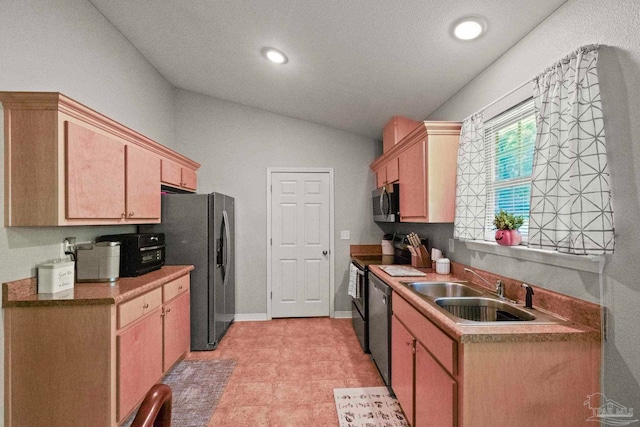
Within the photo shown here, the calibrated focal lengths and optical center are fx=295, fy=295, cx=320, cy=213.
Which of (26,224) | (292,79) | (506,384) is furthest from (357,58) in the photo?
(26,224)

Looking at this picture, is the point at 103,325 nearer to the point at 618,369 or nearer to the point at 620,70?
the point at 618,369

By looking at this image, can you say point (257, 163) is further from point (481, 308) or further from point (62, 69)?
point (481, 308)

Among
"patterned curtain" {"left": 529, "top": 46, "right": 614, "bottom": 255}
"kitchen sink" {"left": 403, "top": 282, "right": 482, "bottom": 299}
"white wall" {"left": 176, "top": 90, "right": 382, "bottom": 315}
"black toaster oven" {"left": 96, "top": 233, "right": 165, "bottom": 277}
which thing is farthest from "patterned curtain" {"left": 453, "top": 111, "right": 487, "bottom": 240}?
"black toaster oven" {"left": 96, "top": 233, "right": 165, "bottom": 277}

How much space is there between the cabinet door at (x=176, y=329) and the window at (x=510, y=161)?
2.65m

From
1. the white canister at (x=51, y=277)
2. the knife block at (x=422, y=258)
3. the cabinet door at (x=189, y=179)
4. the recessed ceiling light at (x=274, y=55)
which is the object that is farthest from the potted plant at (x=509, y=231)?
the cabinet door at (x=189, y=179)

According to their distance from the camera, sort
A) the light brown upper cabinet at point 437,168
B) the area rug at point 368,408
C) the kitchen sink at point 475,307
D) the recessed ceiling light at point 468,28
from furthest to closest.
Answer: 1. the light brown upper cabinet at point 437,168
2. the area rug at point 368,408
3. the recessed ceiling light at point 468,28
4. the kitchen sink at point 475,307

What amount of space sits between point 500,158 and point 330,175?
2340 mm

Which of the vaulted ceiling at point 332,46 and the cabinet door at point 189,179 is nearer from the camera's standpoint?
the vaulted ceiling at point 332,46

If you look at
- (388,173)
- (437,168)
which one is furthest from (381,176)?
(437,168)

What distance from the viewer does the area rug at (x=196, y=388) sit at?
2.09 metres

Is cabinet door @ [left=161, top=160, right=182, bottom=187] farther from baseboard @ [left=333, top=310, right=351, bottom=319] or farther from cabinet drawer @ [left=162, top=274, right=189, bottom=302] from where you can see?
baseboard @ [left=333, top=310, right=351, bottom=319]

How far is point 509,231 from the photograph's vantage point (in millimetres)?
1778

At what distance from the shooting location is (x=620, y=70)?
1.22 meters

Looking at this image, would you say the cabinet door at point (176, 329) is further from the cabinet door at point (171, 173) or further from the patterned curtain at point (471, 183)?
the patterned curtain at point (471, 183)
